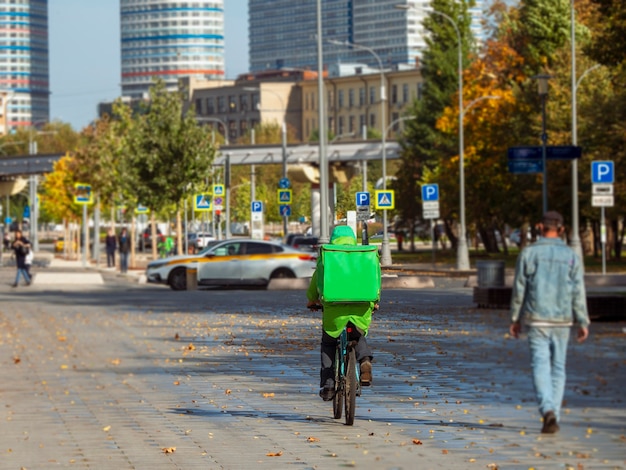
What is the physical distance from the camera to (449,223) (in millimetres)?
90750

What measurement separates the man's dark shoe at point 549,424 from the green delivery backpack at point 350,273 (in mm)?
990

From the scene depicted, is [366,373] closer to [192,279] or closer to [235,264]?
[235,264]

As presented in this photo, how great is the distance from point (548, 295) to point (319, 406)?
6.18 m

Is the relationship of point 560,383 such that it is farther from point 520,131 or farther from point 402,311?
point 520,131

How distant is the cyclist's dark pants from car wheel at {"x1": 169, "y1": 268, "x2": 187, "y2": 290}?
106 ft

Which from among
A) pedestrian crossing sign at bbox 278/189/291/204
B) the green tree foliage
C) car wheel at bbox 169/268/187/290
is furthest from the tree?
the green tree foliage

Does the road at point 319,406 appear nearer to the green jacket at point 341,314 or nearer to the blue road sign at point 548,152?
the green jacket at point 341,314

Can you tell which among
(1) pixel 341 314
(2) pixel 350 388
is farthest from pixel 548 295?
(2) pixel 350 388

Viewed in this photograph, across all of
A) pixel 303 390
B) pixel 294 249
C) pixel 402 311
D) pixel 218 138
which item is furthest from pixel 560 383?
pixel 218 138

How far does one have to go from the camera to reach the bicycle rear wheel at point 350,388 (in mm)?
9648

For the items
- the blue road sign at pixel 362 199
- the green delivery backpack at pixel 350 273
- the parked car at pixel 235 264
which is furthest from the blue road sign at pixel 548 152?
the blue road sign at pixel 362 199

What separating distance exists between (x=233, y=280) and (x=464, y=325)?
2678 cm

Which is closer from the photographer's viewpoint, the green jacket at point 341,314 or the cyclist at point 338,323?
the cyclist at point 338,323

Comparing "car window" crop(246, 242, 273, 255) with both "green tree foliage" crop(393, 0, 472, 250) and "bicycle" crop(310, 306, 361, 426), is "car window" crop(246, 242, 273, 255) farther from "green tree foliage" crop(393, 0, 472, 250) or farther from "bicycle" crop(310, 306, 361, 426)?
"green tree foliage" crop(393, 0, 472, 250)
